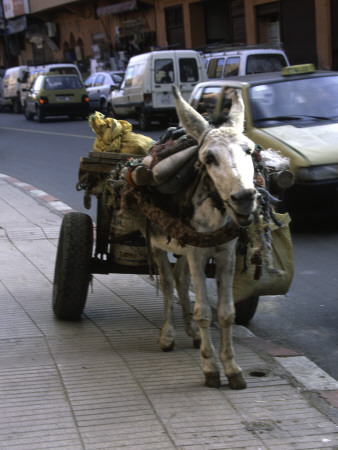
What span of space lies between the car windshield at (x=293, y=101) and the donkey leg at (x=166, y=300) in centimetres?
490

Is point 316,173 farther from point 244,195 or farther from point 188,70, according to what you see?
point 188,70

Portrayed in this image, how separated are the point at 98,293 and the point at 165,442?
3.35 meters

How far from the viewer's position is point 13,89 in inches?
1561

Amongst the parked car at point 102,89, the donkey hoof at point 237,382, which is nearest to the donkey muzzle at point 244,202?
the donkey hoof at point 237,382

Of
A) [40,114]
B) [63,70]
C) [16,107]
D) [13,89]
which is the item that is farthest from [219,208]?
[16,107]

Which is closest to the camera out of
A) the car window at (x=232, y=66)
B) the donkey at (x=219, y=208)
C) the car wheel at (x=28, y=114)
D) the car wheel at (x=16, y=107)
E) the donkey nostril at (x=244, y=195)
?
the donkey nostril at (x=244, y=195)

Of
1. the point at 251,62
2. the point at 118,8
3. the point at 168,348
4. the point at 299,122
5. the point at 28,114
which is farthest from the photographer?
the point at 118,8

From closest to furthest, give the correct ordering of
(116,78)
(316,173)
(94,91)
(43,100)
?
(316,173) → (43,100) → (116,78) → (94,91)

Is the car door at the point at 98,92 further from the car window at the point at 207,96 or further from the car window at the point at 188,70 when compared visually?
the car window at the point at 207,96

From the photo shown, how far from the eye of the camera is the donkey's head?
420 cm

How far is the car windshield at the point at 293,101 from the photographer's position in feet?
33.8

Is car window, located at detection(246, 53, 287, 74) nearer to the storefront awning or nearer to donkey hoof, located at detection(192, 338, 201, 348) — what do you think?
donkey hoof, located at detection(192, 338, 201, 348)

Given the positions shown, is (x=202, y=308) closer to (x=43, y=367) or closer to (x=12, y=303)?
(x=43, y=367)

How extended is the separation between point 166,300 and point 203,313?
844 millimetres
